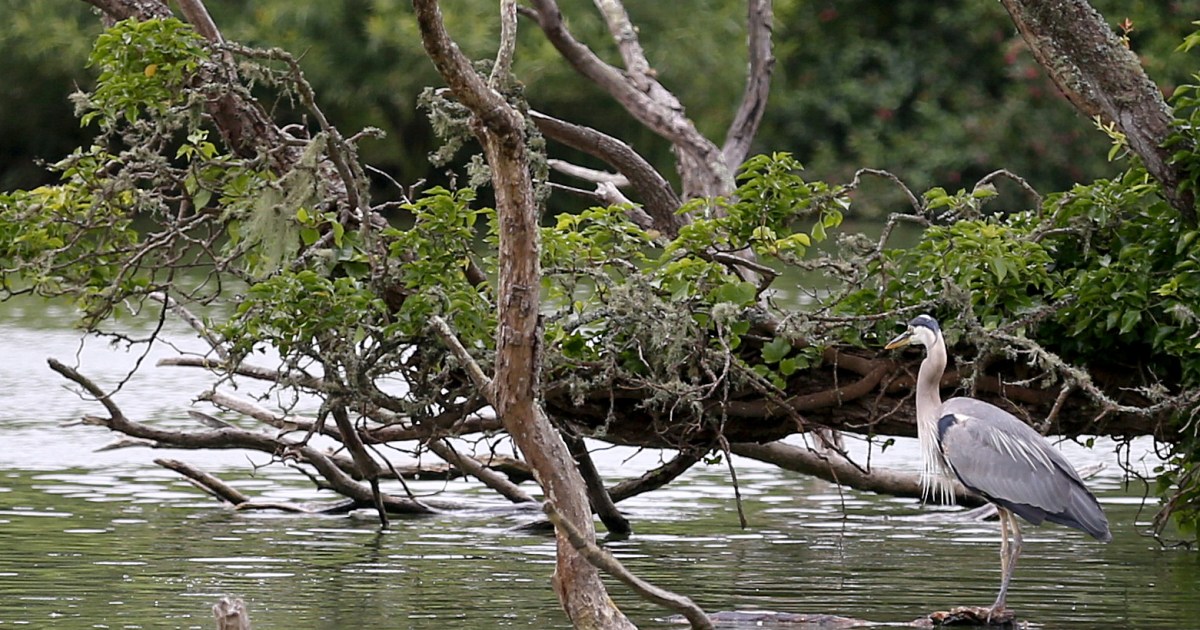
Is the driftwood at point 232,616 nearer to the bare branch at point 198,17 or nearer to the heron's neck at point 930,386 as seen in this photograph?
the heron's neck at point 930,386

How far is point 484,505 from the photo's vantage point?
35.9 feet

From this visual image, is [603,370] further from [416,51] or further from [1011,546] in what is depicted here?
[416,51]

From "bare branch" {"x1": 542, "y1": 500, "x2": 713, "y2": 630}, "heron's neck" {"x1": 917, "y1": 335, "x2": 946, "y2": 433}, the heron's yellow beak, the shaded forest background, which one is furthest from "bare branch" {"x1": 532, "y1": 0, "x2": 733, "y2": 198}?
the shaded forest background

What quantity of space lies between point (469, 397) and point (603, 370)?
1.87ft

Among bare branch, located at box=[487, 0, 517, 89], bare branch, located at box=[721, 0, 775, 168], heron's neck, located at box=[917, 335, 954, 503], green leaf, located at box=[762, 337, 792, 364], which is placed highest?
bare branch, located at box=[721, 0, 775, 168]

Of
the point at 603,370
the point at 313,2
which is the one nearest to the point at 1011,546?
the point at 603,370

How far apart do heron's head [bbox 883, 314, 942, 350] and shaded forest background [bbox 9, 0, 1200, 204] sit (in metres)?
22.6

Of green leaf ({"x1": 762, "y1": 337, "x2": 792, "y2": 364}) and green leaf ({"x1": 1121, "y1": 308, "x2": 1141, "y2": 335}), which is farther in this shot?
green leaf ({"x1": 762, "y1": 337, "x2": 792, "y2": 364})

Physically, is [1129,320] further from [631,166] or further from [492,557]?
[631,166]

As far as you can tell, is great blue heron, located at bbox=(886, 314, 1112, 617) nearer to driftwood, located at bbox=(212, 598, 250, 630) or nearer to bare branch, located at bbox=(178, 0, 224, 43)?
driftwood, located at bbox=(212, 598, 250, 630)

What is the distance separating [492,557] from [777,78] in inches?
1159

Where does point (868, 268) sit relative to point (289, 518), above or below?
above

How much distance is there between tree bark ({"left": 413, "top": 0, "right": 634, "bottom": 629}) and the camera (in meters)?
5.85

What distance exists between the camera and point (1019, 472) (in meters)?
7.70
